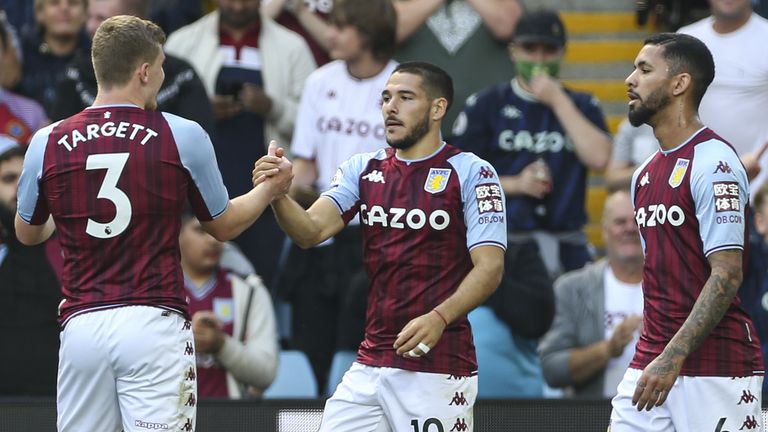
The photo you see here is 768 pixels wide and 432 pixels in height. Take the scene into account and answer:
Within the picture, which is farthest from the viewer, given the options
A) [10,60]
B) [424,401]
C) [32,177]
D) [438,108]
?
[10,60]

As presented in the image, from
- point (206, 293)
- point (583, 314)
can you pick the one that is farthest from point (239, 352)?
point (583, 314)

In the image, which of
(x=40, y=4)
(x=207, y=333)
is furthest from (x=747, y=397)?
(x=40, y=4)

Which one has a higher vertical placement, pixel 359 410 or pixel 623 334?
pixel 623 334

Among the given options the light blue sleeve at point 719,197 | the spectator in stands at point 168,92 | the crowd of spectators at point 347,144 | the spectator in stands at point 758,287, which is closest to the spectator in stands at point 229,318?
the crowd of spectators at point 347,144

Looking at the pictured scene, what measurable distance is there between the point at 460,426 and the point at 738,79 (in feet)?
13.5

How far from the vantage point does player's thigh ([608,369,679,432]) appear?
6.19 meters

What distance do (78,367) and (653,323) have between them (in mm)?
2399

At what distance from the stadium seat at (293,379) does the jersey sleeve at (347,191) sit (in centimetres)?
242

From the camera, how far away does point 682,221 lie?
622 centimetres

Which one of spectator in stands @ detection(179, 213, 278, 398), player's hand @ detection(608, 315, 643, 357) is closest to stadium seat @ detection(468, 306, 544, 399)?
player's hand @ detection(608, 315, 643, 357)

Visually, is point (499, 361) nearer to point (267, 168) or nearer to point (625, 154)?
point (625, 154)

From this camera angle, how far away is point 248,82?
1030 centimetres

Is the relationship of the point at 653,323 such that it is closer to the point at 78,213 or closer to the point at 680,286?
the point at 680,286

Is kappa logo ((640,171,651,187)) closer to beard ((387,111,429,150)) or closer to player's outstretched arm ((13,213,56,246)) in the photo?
beard ((387,111,429,150))
